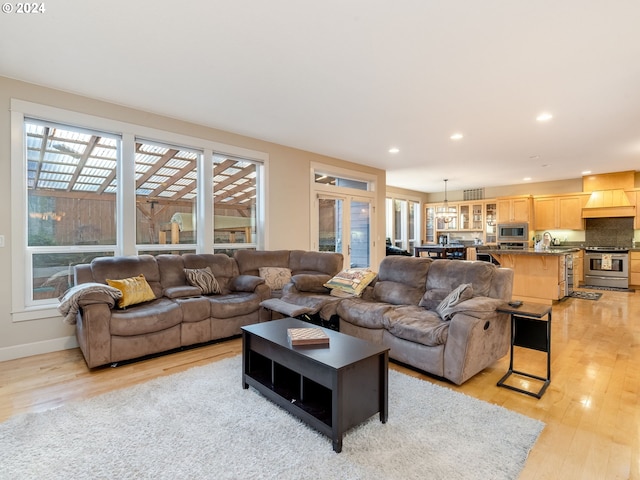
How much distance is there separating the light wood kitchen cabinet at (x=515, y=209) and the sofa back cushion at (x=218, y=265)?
25.0 feet

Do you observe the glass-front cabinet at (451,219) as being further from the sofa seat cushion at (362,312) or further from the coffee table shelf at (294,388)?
the coffee table shelf at (294,388)

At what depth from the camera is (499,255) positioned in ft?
20.3

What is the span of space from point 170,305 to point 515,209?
866 cm

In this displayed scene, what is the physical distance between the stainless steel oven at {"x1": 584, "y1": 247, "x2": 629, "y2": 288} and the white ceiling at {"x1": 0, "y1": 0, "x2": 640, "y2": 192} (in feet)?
11.2

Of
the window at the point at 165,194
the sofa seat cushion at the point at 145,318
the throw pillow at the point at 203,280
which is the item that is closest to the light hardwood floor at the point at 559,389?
the sofa seat cushion at the point at 145,318

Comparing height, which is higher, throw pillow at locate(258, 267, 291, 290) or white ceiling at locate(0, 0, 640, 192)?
white ceiling at locate(0, 0, 640, 192)

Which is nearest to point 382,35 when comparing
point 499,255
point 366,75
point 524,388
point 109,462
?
point 366,75

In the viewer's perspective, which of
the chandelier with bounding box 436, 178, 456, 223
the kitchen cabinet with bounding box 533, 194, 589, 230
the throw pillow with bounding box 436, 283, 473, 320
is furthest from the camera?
the chandelier with bounding box 436, 178, 456, 223

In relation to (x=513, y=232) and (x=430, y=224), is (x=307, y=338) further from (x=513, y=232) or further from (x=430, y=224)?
(x=430, y=224)

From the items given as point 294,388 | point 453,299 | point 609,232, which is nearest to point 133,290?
point 294,388

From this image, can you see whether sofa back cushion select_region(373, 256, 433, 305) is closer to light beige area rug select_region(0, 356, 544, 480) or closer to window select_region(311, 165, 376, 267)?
light beige area rug select_region(0, 356, 544, 480)

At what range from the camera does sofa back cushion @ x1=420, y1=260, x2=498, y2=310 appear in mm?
3008

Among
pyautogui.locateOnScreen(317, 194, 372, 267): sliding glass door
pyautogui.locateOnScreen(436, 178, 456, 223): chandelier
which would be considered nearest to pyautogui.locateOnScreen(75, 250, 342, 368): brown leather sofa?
pyautogui.locateOnScreen(317, 194, 372, 267): sliding glass door

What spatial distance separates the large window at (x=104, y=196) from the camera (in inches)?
132
